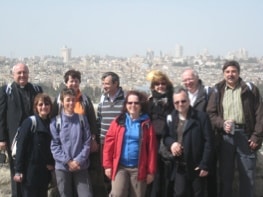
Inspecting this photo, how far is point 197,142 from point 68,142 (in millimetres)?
1448

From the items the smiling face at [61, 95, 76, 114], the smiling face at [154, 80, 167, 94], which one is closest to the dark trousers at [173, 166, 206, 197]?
the smiling face at [154, 80, 167, 94]

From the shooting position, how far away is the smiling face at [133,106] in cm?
434

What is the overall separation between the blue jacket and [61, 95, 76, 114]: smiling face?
0.24 feet

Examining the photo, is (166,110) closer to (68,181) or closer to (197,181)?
(197,181)

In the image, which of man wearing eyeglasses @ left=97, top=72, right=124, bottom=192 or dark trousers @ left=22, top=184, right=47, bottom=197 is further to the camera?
man wearing eyeglasses @ left=97, top=72, right=124, bottom=192

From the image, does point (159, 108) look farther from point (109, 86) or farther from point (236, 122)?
point (236, 122)

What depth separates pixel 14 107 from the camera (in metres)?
4.91

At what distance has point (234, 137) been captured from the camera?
479cm

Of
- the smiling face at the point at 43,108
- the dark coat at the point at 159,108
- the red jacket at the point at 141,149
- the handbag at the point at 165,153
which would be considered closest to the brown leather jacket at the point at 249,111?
the dark coat at the point at 159,108

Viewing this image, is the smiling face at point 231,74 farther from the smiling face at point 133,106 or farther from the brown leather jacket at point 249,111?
the smiling face at point 133,106

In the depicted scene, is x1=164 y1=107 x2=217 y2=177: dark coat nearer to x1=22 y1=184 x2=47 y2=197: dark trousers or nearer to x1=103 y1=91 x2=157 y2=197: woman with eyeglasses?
x1=103 y1=91 x2=157 y2=197: woman with eyeglasses

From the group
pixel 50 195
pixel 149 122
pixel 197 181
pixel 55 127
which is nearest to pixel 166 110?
pixel 149 122

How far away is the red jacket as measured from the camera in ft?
14.1

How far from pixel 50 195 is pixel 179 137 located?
2.01m
